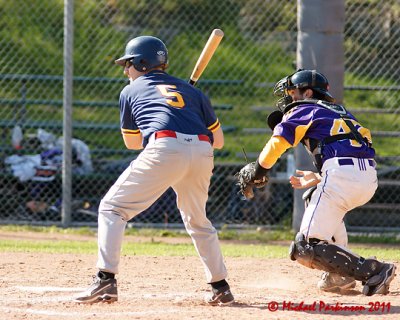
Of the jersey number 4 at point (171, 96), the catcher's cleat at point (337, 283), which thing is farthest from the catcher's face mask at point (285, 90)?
the catcher's cleat at point (337, 283)

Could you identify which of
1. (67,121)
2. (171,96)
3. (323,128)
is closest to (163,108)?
(171,96)

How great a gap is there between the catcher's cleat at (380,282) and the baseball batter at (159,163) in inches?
34.9

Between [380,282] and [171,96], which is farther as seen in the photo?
[380,282]

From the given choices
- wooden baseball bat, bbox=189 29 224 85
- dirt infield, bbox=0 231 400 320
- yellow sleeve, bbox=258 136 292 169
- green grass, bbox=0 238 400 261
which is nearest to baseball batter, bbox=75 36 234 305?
dirt infield, bbox=0 231 400 320

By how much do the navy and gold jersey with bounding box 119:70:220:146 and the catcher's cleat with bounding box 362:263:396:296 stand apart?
4.45ft

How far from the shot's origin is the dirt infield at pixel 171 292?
5004mm

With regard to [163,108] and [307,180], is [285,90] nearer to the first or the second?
[307,180]

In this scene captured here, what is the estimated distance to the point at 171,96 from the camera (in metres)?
5.30

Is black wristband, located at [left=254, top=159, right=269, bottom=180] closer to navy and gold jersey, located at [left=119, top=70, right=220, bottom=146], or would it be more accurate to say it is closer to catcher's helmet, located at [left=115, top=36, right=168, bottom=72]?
navy and gold jersey, located at [left=119, top=70, right=220, bottom=146]

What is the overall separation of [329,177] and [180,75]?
26.6 ft

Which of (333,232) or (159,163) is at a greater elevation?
(159,163)

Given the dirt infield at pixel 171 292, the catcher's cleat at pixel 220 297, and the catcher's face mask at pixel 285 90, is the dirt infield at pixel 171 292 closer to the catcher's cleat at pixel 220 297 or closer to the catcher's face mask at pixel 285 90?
the catcher's cleat at pixel 220 297

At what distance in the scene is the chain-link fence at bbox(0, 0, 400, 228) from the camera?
1054 cm

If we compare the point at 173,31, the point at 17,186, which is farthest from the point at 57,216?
the point at 173,31
